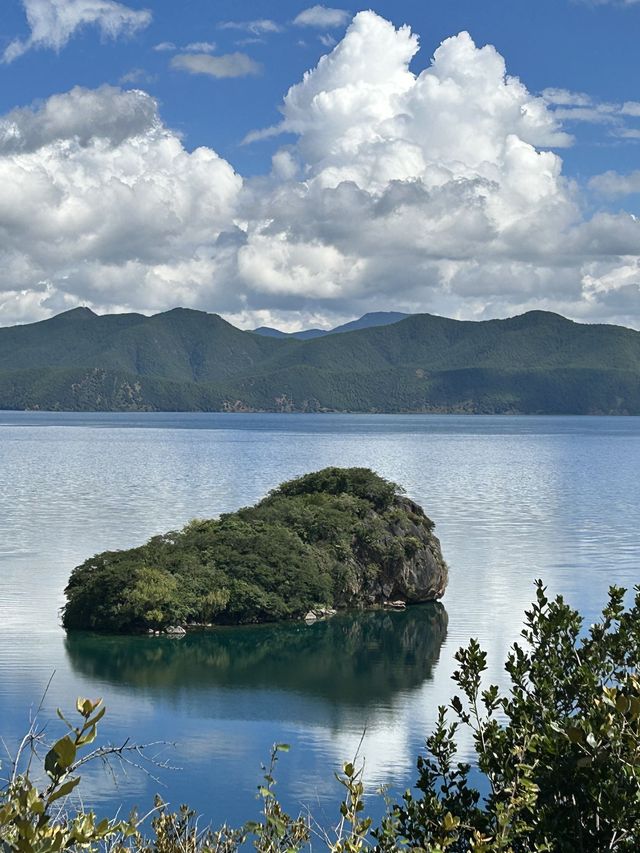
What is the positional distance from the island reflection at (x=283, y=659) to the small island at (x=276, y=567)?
1.28 metres

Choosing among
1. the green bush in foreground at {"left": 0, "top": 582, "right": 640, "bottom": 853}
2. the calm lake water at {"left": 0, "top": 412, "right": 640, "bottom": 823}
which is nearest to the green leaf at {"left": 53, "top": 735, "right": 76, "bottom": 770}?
the green bush in foreground at {"left": 0, "top": 582, "right": 640, "bottom": 853}

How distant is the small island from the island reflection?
4.21ft

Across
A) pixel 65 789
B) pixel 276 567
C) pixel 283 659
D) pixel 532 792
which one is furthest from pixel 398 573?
pixel 65 789

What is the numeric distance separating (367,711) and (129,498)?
71.6 meters

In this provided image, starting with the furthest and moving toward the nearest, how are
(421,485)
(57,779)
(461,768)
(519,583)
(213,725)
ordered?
(421,485)
(519,583)
(213,725)
(461,768)
(57,779)

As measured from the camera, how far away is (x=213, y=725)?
128 ft

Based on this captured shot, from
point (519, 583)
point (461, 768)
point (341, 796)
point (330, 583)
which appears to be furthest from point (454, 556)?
point (461, 768)

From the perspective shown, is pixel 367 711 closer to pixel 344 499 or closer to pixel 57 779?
pixel 344 499

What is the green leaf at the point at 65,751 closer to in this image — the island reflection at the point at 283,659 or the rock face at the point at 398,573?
the island reflection at the point at 283,659

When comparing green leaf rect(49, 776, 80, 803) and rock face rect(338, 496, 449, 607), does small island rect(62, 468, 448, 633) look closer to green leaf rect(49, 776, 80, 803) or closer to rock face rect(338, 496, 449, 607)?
rock face rect(338, 496, 449, 607)

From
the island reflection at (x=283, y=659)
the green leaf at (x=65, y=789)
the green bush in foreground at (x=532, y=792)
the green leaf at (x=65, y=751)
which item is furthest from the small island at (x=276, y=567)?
the green leaf at (x=65, y=751)

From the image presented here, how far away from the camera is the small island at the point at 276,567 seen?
53312 millimetres

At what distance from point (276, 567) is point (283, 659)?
9.38 m

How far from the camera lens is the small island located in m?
53.3
